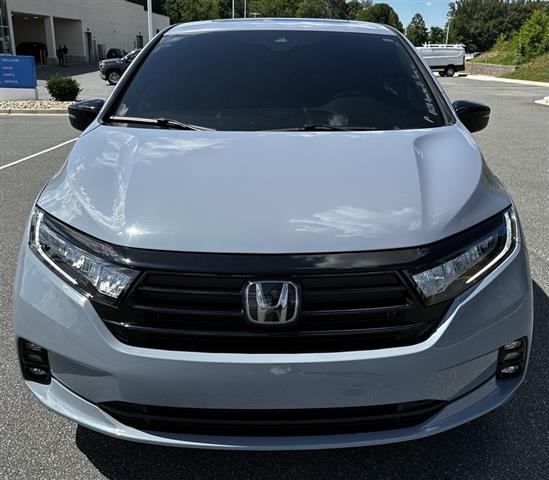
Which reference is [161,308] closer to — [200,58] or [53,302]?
[53,302]

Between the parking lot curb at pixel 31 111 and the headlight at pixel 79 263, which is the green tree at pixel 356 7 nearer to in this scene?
the parking lot curb at pixel 31 111

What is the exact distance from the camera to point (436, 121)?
2711 mm

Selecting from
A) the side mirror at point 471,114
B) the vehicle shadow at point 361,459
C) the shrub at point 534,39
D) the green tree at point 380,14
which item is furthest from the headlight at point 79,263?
the green tree at point 380,14

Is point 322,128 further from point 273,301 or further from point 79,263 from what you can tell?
point 79,263

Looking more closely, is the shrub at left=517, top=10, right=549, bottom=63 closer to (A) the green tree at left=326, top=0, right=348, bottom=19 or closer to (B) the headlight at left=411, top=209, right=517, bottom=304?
(B) the headlight at left=411, top=209, right=517, bottom=304

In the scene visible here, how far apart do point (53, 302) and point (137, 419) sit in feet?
1.52

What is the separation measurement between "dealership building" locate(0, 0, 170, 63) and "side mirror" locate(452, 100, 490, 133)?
39110 mm

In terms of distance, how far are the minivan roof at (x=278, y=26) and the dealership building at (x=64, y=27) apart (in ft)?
125

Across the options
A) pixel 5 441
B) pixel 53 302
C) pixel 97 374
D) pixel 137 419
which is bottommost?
pixel 5 441

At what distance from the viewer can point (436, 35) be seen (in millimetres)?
115312

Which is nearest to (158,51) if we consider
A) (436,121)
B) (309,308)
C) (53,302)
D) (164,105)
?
(164,105)

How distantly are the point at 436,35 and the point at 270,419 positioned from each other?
125860 mm

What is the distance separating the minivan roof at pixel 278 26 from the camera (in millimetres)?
3383

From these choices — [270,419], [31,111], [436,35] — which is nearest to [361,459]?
[270,419]
